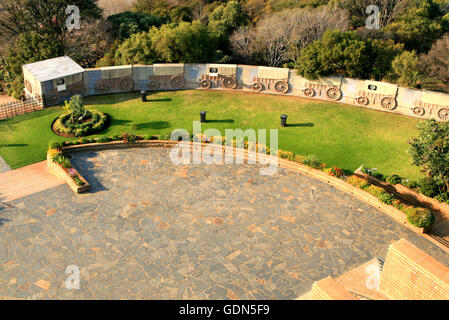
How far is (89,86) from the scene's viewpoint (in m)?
35.6

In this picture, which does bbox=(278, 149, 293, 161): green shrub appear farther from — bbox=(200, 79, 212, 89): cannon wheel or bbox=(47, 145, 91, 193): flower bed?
bbox=(200, 79, 212, 89): cannon wheel

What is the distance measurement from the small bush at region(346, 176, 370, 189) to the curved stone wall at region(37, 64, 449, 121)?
38.2 feet

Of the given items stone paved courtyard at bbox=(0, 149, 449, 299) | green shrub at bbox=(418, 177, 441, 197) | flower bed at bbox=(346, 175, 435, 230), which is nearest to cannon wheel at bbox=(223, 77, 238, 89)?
stone paved courtyard at bbox=(0, 149, 449, 299)

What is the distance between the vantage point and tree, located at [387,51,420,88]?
106 feet

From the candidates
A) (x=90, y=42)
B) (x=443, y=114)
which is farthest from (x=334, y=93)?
(x=90, y=42)

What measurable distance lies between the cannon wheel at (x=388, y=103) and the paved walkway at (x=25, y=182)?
23986 millimetres

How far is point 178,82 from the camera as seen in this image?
120 feet

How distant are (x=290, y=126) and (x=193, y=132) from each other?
281 inches

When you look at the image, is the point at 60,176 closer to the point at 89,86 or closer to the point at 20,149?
the point at 20,149

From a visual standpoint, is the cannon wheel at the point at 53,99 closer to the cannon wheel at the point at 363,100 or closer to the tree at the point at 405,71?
the cannon wheel at the point at 363,100

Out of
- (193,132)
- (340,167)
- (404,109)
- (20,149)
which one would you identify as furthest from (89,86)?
(404,109)

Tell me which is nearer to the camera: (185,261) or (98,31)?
(185,261)

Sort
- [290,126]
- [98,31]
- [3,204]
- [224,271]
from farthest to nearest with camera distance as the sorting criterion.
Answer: [98,31]
[290,126]
[3,204]
[224,271]

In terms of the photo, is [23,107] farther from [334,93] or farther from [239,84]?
[334,93]
